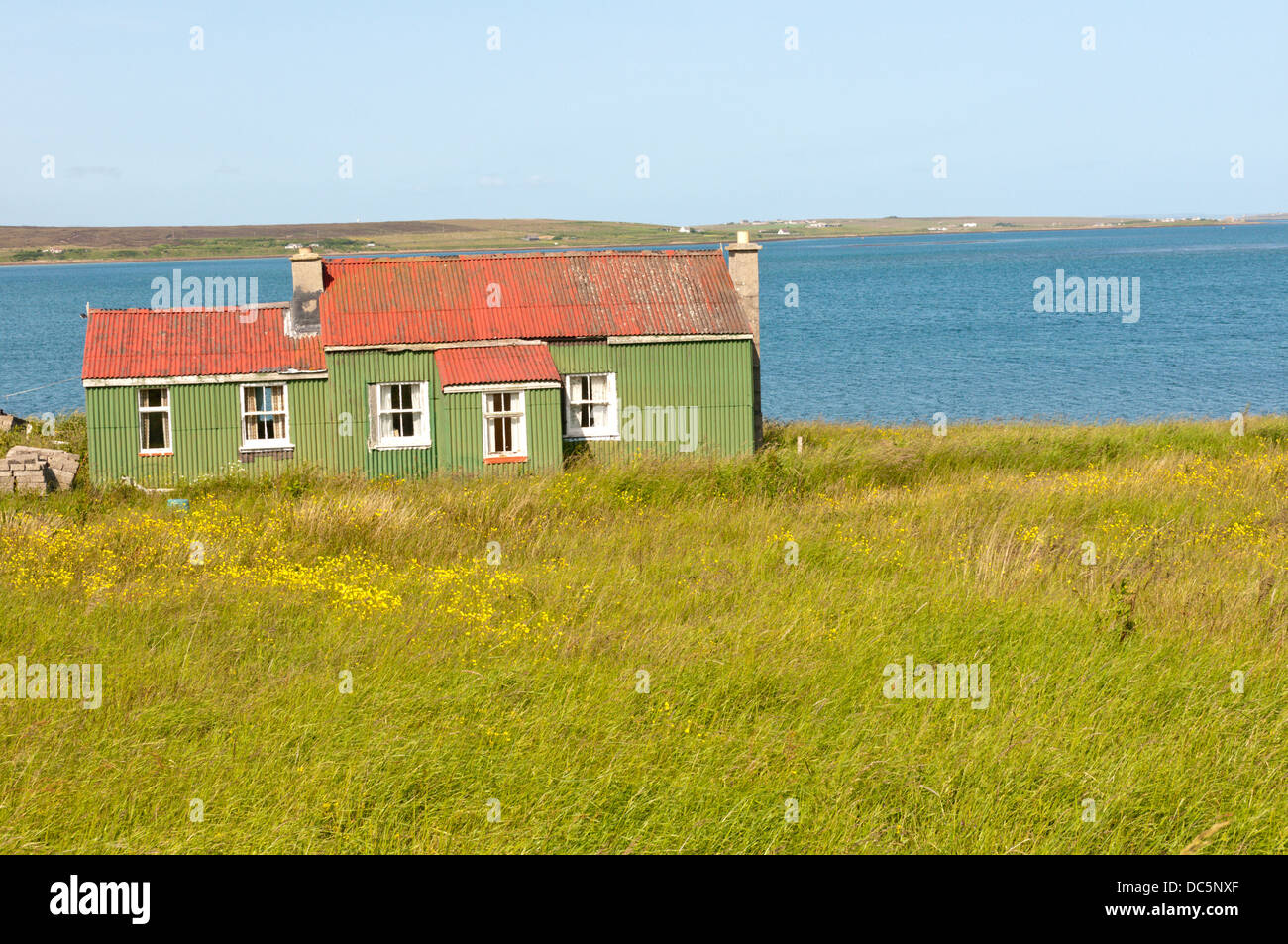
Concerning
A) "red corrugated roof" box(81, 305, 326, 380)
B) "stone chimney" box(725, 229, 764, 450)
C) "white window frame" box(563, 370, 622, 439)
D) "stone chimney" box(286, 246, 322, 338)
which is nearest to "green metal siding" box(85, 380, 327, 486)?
"red corrugated roof" box(81, 305, 326, 380)

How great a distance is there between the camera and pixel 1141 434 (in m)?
27.2

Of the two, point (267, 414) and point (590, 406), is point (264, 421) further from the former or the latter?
point (590, 406)

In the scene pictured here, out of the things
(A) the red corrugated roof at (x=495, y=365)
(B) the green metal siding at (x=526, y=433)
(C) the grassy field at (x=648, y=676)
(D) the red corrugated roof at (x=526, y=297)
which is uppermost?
(D) the red corrugated roof at (x=526, y=297)

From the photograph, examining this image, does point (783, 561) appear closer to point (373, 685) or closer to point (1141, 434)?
point (373, 685)

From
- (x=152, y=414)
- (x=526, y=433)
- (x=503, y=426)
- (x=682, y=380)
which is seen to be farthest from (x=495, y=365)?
(x=152, y=414)

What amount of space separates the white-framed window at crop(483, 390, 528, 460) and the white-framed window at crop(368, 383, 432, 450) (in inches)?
50.1

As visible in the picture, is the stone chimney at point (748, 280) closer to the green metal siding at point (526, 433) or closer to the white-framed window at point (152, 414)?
the green metal siding at point (526, 433)

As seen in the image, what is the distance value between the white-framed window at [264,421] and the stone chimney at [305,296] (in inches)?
52.4

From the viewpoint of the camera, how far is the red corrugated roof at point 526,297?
938 inches

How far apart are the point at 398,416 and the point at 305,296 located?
10.6 ft

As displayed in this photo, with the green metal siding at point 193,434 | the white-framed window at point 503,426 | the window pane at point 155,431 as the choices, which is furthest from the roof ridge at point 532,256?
the window pane at point 155,431

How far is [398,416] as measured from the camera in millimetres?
23547

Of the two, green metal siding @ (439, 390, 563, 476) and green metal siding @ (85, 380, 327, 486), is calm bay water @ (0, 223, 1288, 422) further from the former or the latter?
green metal siding @ (85, 380, 327, 486)

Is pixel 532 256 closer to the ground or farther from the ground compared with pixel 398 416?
farther from the ground
